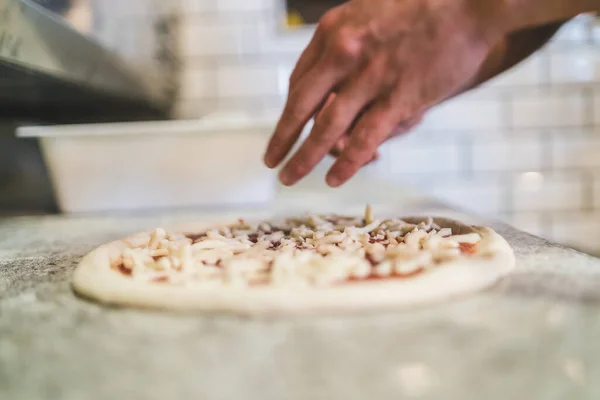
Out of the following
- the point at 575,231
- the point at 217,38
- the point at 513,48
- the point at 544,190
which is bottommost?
the point at 575,231

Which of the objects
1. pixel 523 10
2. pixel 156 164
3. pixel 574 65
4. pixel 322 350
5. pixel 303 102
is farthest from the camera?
pixel 574 65

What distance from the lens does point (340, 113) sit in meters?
0.61

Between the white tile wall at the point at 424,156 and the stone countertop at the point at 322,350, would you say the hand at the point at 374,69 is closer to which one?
the stone countertop at the point at 322,350

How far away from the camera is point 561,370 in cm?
29

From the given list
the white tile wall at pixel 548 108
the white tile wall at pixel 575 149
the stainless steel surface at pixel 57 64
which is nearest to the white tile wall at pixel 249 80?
the stainless steel surface at pixel 57 64

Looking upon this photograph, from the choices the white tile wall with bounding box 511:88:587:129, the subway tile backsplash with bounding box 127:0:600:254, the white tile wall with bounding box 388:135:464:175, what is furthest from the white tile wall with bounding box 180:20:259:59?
the white tile wall with bounding box 511:88:587:129

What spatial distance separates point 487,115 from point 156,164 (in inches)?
35.1

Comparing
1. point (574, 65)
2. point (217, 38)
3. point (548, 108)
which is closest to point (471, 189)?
point (548, 108)

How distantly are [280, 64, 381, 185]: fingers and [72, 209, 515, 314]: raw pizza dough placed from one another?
0.15 meters

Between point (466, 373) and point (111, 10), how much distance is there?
1.29 meters

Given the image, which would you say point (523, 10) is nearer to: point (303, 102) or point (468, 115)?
point (303, 102)

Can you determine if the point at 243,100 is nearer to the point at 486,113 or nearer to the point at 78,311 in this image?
the point at 486,113

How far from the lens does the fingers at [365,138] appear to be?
612mm

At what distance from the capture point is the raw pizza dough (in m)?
0.38
